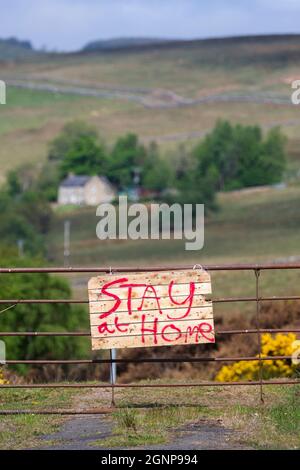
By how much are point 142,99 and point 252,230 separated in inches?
3338

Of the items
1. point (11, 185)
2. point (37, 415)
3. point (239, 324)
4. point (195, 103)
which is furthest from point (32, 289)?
point (195, 103)

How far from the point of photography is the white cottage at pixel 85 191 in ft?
486

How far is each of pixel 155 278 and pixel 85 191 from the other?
14442 cm

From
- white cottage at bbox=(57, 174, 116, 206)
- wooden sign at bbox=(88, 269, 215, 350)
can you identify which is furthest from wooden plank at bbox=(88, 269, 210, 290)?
white cottage at bbox=(57, 174, 116, 206)

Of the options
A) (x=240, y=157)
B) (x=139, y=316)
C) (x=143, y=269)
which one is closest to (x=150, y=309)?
(x=139, y=316)

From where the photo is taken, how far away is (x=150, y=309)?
10.3 m

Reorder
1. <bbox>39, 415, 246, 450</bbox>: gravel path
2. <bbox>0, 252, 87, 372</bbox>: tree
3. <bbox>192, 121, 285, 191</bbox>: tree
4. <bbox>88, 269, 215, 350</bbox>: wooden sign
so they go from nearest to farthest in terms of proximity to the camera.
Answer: <bbox>39, 415, 246, 450</bbox>: gravel path
<bbox>88, 269, 215, 350</bbox>: wooden sign
<bbox>0, 252, 87, 372</bbox>: tree
<bbox>192, 121, 285, 191</bbox>: tree

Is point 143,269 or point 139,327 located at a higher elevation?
point 143,269

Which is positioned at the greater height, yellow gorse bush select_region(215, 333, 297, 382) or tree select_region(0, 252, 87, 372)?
tree select_region(0, 252, 87, 372)

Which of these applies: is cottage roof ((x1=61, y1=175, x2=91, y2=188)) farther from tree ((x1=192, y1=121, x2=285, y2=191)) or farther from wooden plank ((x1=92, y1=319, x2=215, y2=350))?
wooden plank ((x1=92, y1=319, x2=215, y2=350))

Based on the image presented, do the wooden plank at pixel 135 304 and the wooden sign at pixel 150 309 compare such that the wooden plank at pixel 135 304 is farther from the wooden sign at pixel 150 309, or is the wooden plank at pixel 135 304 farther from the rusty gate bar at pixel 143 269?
the rusty gate bar at pixel 143 269

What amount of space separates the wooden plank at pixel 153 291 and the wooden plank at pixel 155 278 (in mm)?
46

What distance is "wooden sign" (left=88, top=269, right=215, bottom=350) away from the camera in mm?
10250

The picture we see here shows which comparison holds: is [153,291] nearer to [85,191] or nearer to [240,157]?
[85,191]
